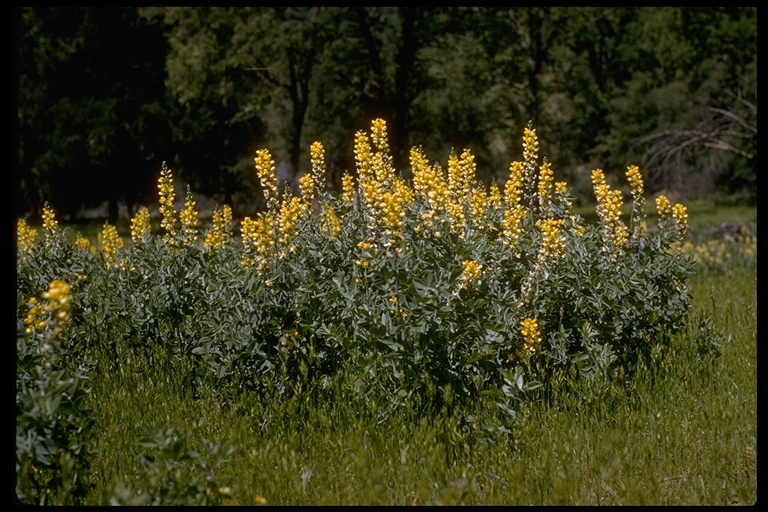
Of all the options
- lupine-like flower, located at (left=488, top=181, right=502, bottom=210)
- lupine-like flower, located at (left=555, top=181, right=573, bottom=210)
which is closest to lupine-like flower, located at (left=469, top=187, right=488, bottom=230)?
lupine-like flower, located at (left=488, top=181, right=502, bottom=210)

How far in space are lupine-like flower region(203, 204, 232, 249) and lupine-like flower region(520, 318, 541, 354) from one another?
2794mm

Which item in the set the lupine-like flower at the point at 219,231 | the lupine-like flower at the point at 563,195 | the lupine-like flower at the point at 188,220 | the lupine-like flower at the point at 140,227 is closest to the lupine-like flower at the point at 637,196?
the lupine-like flower at the point at 563,195

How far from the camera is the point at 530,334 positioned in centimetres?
486

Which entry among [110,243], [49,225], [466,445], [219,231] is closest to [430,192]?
[466,445]

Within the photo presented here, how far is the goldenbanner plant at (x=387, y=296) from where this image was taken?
4.54 meters

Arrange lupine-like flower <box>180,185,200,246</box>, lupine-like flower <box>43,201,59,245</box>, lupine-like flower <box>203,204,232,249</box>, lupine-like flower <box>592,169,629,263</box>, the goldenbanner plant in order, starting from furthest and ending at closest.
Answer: lupine-like flower <box>203,204,232,249</box>, lupine-like flower <box>43,201,59,245</box>, lupine-like flower <box>180,185,200,246</box>, lupine-like flower <box>592,169,629,263</box>, the goldenbanner plant

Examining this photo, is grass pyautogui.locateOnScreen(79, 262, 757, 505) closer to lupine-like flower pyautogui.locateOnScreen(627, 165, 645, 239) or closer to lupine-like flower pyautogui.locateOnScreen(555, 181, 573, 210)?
lupine-like flower pyautogui.locateOnScreen(627, 165, 645, 239)

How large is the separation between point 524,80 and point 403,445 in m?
26.5

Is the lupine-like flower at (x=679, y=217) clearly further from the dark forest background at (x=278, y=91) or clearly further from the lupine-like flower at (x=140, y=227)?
the dark forest background at (x=278, y=91)

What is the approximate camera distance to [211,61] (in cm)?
2239

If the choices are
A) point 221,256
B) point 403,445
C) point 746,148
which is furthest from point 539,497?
point 746,148

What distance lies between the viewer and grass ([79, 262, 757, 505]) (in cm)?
371

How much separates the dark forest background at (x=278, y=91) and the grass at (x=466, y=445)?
1617cm

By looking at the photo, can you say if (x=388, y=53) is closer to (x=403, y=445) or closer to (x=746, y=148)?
(x=746, y=148)
